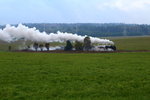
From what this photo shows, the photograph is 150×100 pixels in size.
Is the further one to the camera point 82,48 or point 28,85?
point 82,48

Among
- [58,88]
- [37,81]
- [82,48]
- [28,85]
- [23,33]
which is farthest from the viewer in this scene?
[23,33]

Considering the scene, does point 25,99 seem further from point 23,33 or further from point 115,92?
point 23,33

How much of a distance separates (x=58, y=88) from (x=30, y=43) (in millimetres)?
77579

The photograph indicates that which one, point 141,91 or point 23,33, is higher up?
point 23,33

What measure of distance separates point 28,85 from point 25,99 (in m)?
3.19

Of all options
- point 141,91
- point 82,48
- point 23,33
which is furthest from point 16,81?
point 23,33

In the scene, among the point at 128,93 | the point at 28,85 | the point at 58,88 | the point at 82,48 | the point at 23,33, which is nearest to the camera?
the point at 128,93

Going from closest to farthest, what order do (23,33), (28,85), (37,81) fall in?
(28,85), (37,81), (23,33)

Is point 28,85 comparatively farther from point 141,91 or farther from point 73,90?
point 141,91

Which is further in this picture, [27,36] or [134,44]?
[134,44]

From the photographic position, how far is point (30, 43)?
90.0 meters

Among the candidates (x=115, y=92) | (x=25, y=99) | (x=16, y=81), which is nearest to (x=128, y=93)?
(x=115, y=92)

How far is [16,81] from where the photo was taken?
52.5 feet

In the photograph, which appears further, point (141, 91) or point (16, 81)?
point (16, 81)
